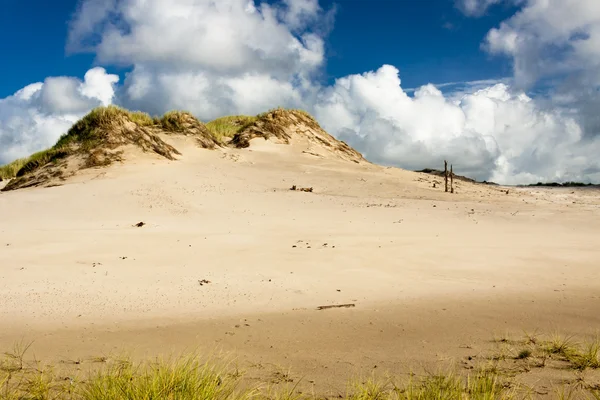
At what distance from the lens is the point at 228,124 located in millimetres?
33719

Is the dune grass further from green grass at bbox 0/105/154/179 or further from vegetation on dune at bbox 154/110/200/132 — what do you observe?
vegetation on dune at bbox 154/110/200/132

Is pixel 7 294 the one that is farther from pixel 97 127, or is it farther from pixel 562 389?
pixel 97 127

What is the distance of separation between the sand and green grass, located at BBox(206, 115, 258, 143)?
717 inches

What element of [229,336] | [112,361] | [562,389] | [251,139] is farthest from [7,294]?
[251,139]

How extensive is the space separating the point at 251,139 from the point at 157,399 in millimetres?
23996

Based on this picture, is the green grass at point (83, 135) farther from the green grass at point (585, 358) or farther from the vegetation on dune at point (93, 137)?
the green grass at point (585, 358)

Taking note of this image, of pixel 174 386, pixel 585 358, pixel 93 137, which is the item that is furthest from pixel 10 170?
pixel 585 358

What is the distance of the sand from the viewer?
163 inches

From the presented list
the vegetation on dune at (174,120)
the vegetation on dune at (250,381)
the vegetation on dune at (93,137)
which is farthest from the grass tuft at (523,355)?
the vegetation on dune at (174,120)

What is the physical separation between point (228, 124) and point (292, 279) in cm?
2897

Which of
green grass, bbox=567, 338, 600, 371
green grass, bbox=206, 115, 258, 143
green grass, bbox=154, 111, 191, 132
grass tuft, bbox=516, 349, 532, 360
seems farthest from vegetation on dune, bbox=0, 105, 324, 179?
green grass, bbox=567, 338, 600, 371

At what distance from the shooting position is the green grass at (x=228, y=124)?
3020 cm

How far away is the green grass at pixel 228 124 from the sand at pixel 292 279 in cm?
1821

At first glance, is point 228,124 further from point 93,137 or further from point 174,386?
point 174,386
